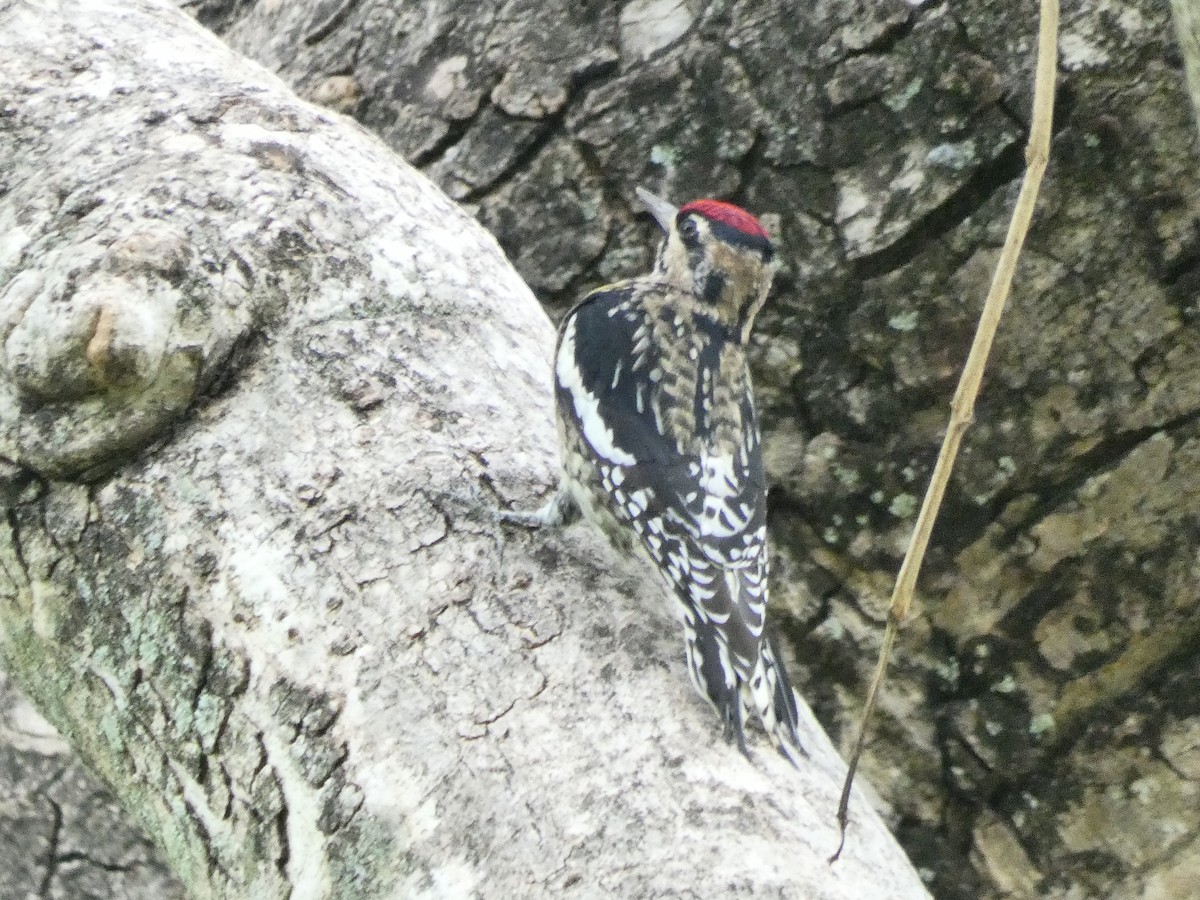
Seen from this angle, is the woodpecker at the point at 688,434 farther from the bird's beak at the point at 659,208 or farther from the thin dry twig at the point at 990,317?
the thin dry twig at the point at 990,317

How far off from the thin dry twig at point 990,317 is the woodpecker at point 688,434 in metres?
0.32

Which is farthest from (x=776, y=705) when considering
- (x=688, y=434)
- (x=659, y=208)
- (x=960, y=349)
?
(x=659, y=208)

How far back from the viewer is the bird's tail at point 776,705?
5.66ft

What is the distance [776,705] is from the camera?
184 cm

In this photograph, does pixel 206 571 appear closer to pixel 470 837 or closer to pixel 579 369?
pixel 470 837

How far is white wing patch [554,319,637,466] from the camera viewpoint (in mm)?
2307

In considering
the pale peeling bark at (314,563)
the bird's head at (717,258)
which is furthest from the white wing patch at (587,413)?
the bird's head at (717,258)

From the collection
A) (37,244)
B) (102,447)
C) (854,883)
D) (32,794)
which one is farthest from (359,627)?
(32,794)

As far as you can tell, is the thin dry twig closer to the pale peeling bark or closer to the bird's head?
the pale peeling bark

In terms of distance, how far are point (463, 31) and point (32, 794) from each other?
2.16 metres

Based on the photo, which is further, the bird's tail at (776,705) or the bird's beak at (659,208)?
the bird's beak at (659,208)

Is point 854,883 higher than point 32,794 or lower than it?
higher

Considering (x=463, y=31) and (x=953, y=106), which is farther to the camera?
(x=463, y=31)

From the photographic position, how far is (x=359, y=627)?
1.66m
